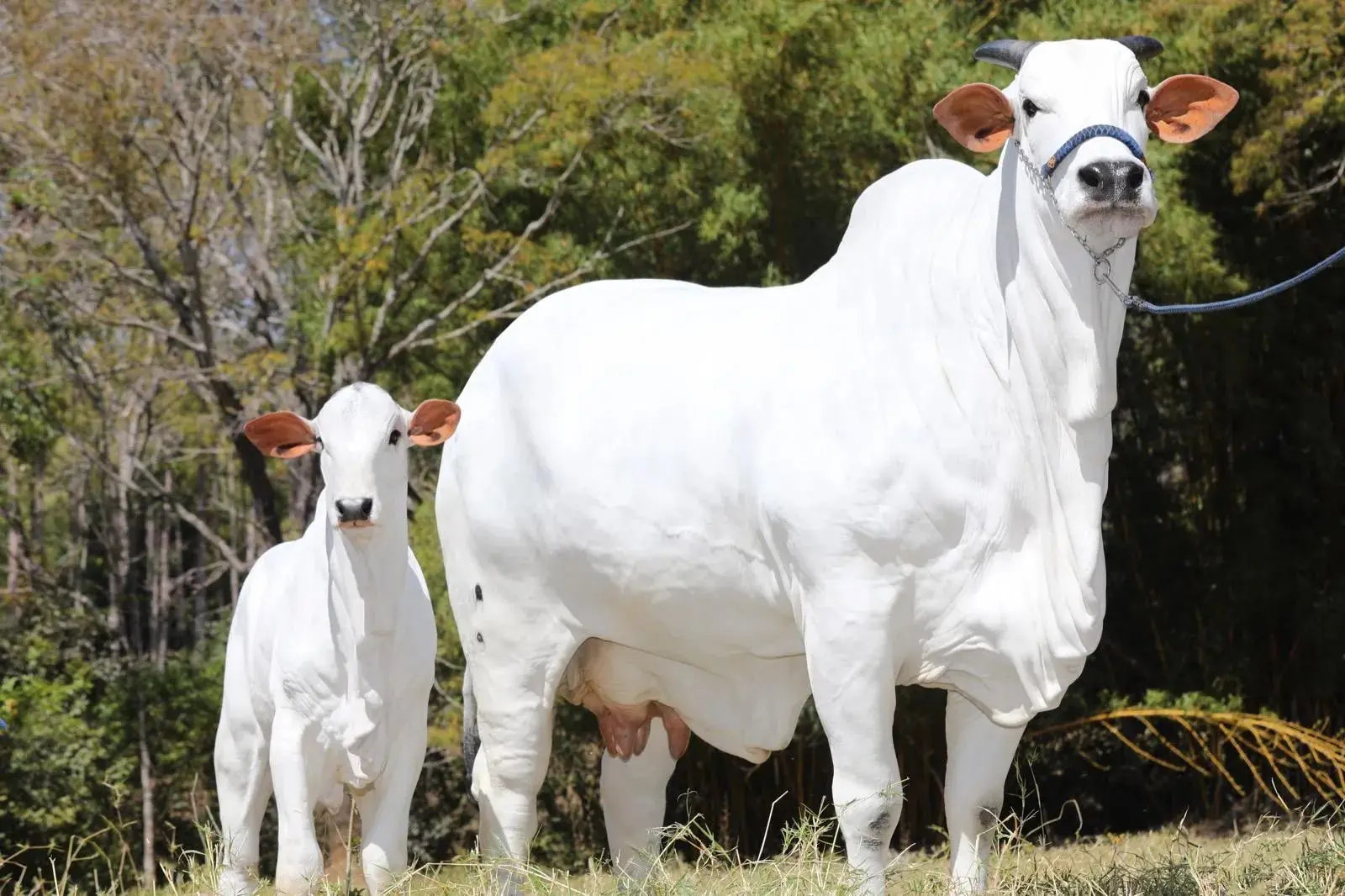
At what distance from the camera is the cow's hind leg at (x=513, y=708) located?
471 centimetres

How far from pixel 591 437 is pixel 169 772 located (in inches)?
464

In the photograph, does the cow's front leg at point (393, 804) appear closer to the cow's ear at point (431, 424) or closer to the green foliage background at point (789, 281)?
the cow's ear at point (431, 424)

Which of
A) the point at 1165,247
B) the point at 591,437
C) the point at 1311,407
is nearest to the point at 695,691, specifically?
the point at 591,437

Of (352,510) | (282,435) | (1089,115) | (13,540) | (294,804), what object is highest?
(1089,115)

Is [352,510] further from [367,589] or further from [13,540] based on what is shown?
[13,540]

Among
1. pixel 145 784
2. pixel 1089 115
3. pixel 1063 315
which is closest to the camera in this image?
pixel 1089 115

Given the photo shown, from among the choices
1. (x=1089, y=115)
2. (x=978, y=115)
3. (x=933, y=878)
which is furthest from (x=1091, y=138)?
(x=933, y=878)

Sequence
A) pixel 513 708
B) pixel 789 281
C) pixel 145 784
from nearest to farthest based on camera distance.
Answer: pixel 513 708 → pixel 789 281 → pixel 145 784

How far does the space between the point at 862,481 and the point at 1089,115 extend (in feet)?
3.06

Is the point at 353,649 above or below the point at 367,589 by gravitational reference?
below

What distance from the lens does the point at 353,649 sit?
5.35 metres

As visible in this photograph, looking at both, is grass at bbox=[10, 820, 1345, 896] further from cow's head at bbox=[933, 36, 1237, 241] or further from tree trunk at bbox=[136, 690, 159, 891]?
tree trunk at bbox=[136, 690, 159, 891]

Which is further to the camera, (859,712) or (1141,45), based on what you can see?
(1141,45)

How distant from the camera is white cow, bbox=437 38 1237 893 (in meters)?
3.86
